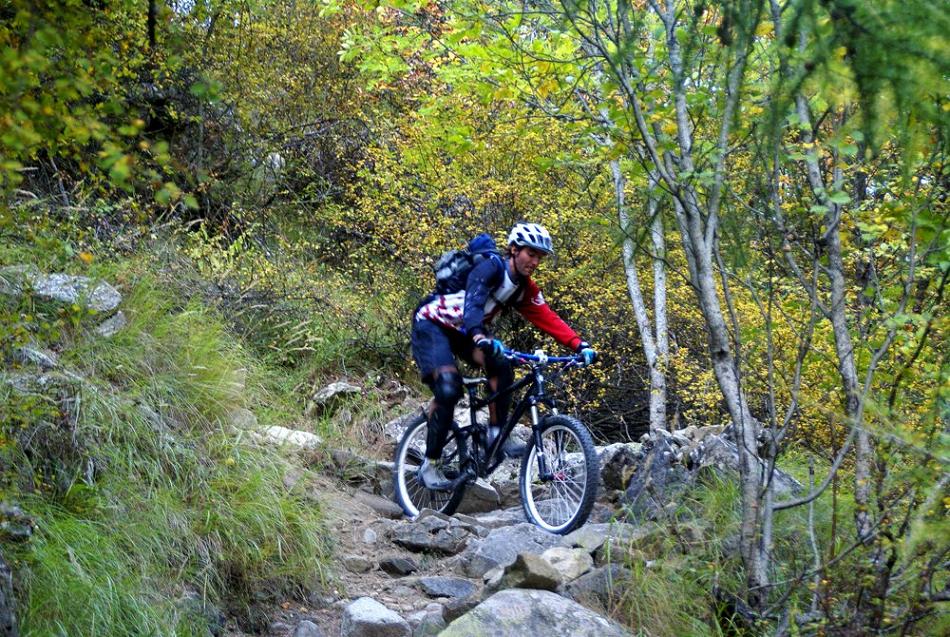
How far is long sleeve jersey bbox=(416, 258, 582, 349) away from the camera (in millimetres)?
6746

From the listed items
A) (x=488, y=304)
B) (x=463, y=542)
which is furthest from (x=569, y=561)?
(x=488, y=304)

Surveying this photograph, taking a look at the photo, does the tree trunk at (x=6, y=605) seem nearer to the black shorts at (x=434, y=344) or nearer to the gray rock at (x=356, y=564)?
the gray rock at (x=356, y=564)

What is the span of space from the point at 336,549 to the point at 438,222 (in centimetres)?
510

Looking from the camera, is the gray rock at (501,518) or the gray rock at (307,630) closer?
the gray rock at (307,630)

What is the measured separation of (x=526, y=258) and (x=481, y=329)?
587 mm

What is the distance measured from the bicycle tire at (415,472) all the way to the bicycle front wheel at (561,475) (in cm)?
80

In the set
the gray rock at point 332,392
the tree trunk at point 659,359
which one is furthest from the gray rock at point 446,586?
the tree trunk at point 659,359

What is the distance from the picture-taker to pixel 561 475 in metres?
6.70

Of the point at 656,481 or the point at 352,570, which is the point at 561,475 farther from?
the point at 352,570

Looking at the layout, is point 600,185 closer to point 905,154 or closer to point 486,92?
point 486,92

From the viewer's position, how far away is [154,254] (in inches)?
348

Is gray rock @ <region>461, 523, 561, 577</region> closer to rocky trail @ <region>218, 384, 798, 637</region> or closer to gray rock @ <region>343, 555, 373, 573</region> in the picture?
rocky trail @ <region>218, 384, 798, 637</region>

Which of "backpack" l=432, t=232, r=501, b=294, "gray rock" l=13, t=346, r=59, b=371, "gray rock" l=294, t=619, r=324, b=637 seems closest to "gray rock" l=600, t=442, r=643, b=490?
"backpack" l=432, t=232, r=501, b=294

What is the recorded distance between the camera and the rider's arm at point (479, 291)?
6.72 m
